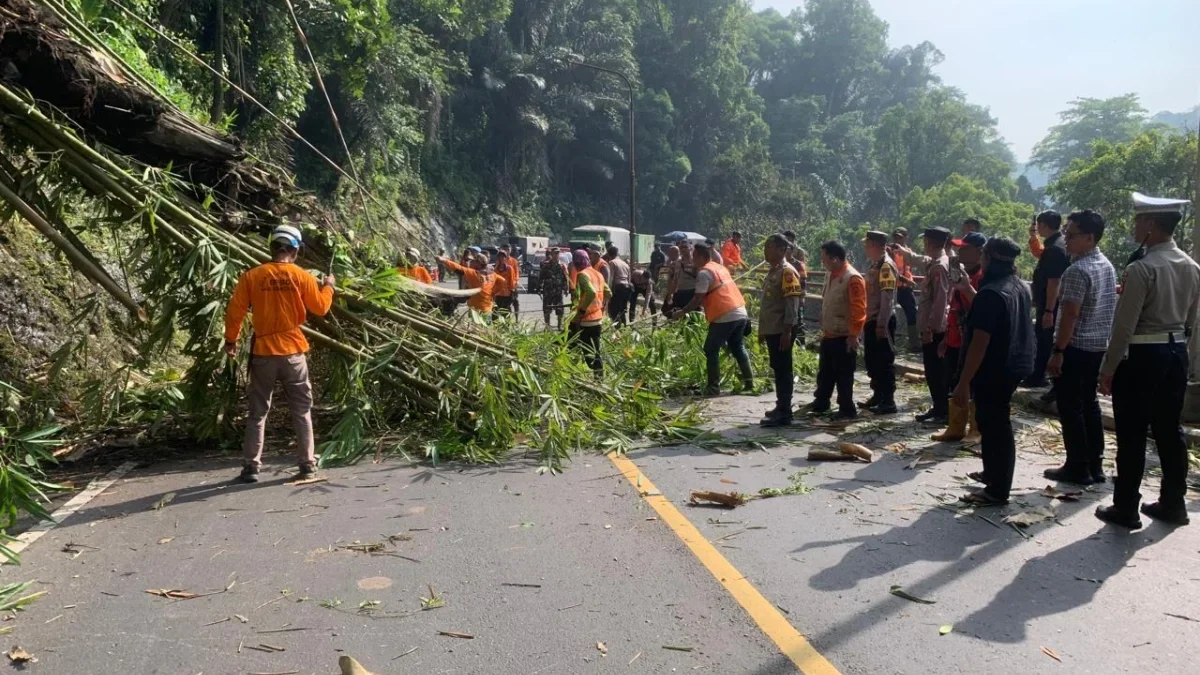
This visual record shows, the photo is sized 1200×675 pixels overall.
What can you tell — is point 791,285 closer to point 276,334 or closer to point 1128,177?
point 276,334

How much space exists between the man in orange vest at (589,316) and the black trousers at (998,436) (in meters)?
4.55

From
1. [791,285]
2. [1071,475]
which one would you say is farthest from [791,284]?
[1071,475]

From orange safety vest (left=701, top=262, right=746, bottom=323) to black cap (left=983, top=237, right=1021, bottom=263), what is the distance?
3.85 meters

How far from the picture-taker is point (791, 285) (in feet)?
27.2

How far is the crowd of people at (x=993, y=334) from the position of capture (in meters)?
4.98

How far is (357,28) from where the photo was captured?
22.2 m

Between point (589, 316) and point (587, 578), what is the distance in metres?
5.67

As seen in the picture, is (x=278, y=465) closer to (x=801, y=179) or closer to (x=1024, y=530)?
(x=1024, y=530)

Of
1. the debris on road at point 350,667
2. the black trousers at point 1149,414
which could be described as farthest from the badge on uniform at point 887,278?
the debris on road at point 350,667

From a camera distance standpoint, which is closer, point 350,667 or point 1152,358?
point 350,667

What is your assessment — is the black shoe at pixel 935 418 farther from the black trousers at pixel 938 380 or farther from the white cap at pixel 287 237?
the white cap at pixel 287 237

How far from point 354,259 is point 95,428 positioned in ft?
8.21

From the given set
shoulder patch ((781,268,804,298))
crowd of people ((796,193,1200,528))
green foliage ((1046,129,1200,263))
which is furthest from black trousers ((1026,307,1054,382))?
green foliage ((1046,129,1200,263))

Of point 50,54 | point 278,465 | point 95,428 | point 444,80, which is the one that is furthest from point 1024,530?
point 444,80
